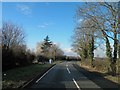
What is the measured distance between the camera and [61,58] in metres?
147

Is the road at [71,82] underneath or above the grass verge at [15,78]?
underneath

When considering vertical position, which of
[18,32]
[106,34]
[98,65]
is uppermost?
[18,32]

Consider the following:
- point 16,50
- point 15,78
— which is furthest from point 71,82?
point 16,50

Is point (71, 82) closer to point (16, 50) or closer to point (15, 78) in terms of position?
point (15, 78)

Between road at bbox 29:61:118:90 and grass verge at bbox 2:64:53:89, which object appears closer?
grass verge at bbox 2:64:53:89

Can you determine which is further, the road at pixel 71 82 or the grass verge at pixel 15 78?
the road at pixel 71 82

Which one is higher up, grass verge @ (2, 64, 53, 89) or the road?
grass verge @ (2, 64, 53, 89)

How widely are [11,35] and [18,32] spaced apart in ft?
11.3

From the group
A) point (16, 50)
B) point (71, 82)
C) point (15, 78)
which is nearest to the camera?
point (71, 82)

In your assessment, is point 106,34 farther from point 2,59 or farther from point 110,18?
point 2,59

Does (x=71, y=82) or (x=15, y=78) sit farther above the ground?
(x=15, y=78)

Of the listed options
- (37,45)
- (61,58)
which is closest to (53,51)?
(61,58)

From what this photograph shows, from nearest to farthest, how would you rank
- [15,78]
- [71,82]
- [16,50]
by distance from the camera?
1. [71,82]
2. [15,78]
3. [16,50]

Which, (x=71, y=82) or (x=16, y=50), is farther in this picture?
(x=16, y=50)
